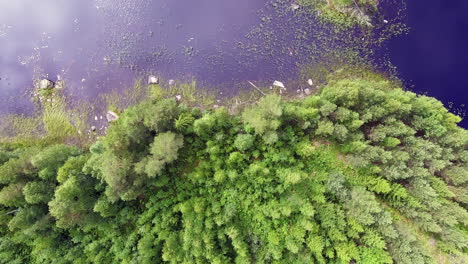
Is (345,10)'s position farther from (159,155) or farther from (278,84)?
(159,155)

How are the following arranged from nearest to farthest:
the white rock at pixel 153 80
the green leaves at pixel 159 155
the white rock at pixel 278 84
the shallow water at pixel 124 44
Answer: the green leaves at pixel 159 155 → the white rock at pixel 278 84 → the white rock at pixel 153 80 → the shallow water at pixel 124 44

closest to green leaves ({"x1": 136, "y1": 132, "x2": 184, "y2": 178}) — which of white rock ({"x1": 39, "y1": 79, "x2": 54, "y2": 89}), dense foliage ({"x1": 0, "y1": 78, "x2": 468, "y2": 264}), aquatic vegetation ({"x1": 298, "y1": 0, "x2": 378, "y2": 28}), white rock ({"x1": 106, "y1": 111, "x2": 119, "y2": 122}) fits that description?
dense foliage ({"x1": 0, "y1": 78, "x2": 468, "y2": 264})

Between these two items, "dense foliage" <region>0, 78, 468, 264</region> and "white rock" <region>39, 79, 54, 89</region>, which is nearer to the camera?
"dense foliage" <region>0, 78, 468, 264</region>

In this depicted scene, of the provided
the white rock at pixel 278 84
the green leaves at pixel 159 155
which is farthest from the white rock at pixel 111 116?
the white rock at pixel 278 84

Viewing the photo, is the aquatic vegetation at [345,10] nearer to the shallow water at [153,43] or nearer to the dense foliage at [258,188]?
the shallow water at [153,43]

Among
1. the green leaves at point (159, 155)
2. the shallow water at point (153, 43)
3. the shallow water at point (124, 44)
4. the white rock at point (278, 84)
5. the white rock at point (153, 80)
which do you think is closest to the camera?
the green leaves at point (159, 155)

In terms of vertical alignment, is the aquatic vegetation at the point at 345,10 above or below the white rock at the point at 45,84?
above

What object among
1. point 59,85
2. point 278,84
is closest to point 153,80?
point 59,85

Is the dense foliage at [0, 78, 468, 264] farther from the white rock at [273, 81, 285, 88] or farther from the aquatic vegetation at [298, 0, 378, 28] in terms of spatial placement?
the aquatic vegetation at [298, 0, 378, 28]
